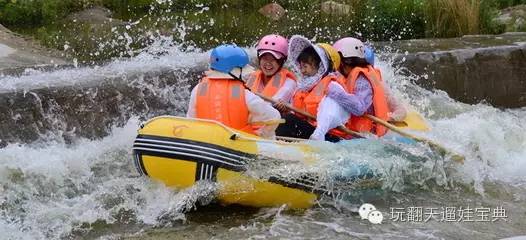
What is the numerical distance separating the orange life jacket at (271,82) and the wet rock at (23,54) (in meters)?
3.29

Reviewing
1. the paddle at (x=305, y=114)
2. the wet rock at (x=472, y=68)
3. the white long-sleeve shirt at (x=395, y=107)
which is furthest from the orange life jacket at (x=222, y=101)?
the wet rock at (x=472, y=68)

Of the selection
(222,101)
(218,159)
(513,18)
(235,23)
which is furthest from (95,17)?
(218,159)

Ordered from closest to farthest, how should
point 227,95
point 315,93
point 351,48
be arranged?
point 227,95 < point 315,93 < point 351,48

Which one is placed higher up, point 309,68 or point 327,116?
point 309,68

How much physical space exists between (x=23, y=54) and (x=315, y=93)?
17.9ft

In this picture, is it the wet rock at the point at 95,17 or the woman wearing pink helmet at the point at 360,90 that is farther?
the wet rock at the point at 95,17

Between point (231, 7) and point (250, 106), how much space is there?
919 cm

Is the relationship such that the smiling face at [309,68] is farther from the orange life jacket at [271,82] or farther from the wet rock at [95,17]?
the wet rock at [95,17]

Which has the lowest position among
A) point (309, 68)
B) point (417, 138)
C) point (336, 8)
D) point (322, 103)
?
point (417, 138)

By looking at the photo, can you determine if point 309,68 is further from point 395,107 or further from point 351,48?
point 395,107

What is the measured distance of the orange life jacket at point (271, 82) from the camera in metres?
6.41

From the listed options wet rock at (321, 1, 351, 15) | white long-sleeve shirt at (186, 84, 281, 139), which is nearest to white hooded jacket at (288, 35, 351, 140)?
white long-sleeve shirt at (186, 84, 281, 139)

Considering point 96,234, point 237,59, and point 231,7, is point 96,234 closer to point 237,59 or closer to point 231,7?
point 237,59

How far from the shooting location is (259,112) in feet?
18.2
